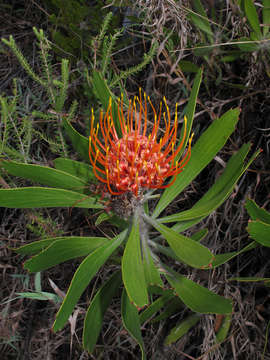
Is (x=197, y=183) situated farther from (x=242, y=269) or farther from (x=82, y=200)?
(x=82, y=200)

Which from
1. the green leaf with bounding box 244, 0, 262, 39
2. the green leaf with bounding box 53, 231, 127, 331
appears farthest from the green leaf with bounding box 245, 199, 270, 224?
the green leaf with bounding box 244, 0, 262, 39

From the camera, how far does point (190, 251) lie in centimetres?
108

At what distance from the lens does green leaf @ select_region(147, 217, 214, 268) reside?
1.01 meters

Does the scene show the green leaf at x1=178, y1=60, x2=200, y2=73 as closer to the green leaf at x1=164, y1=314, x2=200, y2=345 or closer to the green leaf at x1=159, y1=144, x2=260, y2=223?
the green leaf at x1=159, y1=144, x2=260, y2=223

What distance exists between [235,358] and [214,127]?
39.0 inches

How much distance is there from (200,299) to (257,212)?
0.35m

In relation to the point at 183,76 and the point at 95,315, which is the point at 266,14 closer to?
the point at 183,76

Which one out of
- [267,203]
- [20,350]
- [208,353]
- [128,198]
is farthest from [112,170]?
[20,350]

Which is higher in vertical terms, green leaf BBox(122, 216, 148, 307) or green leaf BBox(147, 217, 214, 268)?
green leaf BBox(147, 217, 214, 268)

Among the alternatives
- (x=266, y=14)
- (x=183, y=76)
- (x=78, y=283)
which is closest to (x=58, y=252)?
(x=78, y=283)

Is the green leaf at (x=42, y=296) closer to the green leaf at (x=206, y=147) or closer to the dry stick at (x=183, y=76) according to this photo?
the green leaf at (x=206, y=147)

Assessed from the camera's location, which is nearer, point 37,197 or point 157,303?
point 37,197

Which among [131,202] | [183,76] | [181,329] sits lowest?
[181,329]

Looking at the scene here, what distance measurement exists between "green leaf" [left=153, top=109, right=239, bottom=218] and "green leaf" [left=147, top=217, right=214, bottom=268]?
0.77ft
